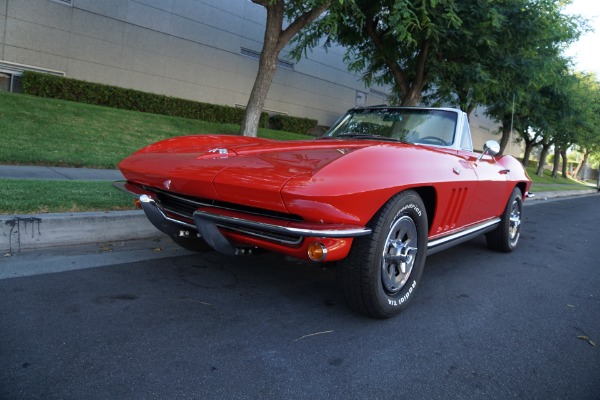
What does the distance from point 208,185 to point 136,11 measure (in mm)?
15525

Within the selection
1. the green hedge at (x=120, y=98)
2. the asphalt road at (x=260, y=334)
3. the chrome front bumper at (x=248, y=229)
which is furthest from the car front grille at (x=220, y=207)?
the green hedge at (x=120, y=98)

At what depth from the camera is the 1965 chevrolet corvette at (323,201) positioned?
7.73 feet

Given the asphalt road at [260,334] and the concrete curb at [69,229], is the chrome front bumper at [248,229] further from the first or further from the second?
the concrete curb at [69,229]

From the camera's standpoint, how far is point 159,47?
16.5 m

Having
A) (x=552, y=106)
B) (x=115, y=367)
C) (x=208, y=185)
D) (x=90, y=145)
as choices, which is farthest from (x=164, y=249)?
(x=552, y=106)

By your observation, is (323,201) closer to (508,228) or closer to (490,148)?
(490,148)

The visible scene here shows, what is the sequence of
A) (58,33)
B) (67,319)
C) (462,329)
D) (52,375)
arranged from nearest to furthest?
(52,375) → (67,319) → (462,329) → (58,33)

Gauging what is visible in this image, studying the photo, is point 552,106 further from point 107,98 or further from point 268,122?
point 107,98

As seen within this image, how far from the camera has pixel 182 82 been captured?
56.5ft

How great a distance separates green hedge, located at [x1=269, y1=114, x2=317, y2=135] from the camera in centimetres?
1997

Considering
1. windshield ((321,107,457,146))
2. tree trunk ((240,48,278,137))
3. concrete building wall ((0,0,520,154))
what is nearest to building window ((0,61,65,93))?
concrete building wall ((0,0,520,154))

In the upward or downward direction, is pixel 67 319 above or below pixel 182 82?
below

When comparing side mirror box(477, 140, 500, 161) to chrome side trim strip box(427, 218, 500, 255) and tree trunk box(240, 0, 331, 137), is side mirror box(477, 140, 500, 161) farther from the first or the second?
tree trunk box(240, 0, 331, 137)

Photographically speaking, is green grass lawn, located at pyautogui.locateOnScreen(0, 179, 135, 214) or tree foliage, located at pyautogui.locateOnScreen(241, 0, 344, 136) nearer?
green grass lawn, located at pyautogui.locateOnScreen(0, 179, 135, 214)
